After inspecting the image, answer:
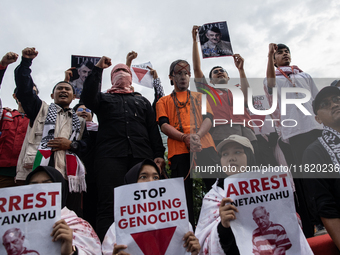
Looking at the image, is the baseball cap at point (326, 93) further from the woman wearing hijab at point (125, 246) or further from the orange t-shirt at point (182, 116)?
the woman wearing hijab at point (125, 246)

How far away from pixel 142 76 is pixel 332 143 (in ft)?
11.2

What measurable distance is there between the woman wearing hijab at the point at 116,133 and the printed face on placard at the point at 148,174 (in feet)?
1.88

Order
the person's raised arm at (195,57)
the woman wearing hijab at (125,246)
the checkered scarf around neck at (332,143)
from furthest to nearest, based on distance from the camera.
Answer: the person's raised arm at (195,57) < the checkered scarf around neck at (332,143) < the woman wearing hijab at (125,246)

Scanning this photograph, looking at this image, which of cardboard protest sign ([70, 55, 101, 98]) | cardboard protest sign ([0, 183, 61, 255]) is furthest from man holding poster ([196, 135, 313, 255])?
cardboard protest sign ([70, 55, 101, 98])

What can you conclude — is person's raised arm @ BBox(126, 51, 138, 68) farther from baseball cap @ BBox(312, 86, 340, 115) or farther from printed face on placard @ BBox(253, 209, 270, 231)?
printed face on placard @ BBox(253, 209, 270, 231)

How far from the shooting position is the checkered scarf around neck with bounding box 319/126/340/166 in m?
2.52

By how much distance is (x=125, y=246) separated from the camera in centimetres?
194

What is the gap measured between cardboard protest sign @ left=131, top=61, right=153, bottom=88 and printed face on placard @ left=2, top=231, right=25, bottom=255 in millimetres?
3534

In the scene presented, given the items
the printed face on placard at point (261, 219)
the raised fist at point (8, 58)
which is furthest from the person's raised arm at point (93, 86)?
the printed face on placard at point (261, 219)

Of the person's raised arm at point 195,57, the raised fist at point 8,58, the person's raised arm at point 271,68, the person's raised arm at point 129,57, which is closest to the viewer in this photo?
the raised fist at point 8,58

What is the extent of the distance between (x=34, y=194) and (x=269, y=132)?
3.30 m

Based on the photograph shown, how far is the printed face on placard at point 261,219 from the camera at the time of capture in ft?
6.73

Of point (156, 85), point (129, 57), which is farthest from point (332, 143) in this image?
point (129, 57)

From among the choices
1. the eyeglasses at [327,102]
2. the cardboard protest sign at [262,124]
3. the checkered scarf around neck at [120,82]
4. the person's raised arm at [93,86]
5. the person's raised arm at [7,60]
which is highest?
the person's raised arm at [7,60]
